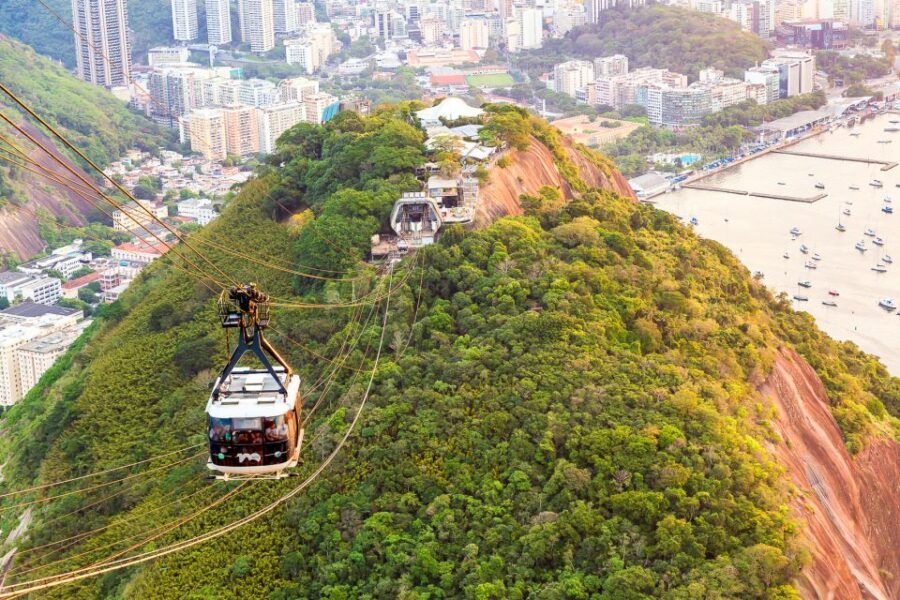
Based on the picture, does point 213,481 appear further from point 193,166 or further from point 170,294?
point 193,166

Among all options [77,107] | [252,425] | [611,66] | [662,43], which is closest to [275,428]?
[252,425]

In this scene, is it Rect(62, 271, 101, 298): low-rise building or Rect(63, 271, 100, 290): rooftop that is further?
Rect(63, 271, 100, 290): rooftop

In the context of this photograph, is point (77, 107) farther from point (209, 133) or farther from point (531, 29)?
point (531, 29)

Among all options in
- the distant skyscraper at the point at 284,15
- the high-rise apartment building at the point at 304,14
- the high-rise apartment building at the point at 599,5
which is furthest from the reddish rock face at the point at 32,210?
the high-rise apartment building at the point at 599,5

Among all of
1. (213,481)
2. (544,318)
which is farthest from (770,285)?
(213,481)

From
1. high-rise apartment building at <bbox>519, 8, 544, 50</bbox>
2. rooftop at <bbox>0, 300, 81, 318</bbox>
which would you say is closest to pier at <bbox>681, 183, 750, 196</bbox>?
rooftop at <bbox>0, 300, 81, 318</bbox>

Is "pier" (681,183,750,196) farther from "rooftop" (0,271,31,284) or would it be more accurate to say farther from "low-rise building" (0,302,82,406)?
"rooftop" (0,271,31,284)

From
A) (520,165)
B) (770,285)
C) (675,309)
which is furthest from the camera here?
(770,285)
